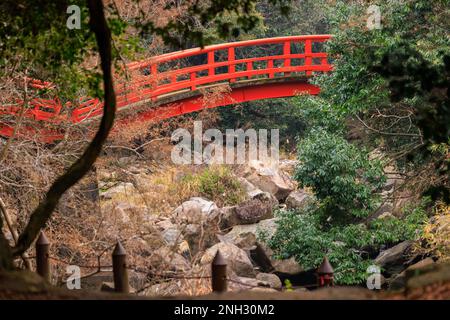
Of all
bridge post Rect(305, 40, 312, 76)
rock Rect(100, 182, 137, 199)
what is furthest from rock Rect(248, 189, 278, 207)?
bridge post Rect(305, 40, 312, 76)

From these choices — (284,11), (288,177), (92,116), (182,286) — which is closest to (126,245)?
(182,286)

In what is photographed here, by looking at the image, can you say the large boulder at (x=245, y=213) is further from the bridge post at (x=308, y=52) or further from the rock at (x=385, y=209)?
the bridge post at (x=308, y=52)

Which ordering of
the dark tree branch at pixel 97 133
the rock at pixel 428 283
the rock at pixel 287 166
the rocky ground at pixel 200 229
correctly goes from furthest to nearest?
the rock at pixel 287 166
the rocky ground at pixel 200 229
the dark tree branch at pixel 97 133
the rock at pixel 428 283

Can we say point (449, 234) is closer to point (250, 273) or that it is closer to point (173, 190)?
point (250, 273)

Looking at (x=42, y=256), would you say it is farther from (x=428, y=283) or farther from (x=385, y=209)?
(x=385, y=209)

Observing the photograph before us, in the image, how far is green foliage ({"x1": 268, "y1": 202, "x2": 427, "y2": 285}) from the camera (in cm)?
1426

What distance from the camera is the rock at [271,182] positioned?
67.9ft

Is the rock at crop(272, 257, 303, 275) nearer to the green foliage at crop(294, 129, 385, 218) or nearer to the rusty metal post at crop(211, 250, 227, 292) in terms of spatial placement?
the green foliage at crop(294, 129, 385, 218)

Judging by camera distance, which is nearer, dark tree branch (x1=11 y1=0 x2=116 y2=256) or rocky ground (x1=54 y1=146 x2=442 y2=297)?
dark tree branch (x1=11 y1=0 x2=116 y2=256)

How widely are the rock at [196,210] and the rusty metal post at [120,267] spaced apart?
368 inches

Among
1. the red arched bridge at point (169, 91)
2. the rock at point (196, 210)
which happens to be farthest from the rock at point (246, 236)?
the red arched bridge at point (169, 91)

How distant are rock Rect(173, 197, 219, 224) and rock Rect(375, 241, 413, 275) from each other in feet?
10.7

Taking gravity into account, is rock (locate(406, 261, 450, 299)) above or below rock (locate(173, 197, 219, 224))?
below

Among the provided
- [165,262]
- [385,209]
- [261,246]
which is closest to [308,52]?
[385,209]
